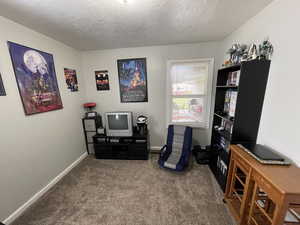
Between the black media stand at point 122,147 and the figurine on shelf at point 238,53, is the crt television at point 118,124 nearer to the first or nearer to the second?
the black media stand at point 122,147

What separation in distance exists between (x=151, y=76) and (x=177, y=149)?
1640 mm

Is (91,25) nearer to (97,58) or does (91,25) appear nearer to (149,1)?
(149,1)

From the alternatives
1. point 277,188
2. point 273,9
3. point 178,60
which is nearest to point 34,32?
point 178,60

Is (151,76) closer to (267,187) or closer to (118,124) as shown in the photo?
(118,124)

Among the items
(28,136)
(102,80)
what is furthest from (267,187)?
(102,80)

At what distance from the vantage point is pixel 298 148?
3.40 feet

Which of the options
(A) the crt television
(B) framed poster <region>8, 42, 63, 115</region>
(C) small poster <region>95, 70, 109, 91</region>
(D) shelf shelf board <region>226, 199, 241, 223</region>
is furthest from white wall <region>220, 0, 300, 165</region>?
(B) framed poster <region>8, 42, 63, 115</region>

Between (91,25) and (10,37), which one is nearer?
(10,37)

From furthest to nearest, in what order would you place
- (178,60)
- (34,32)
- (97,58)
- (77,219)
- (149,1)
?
(97,58)
(178,60)
(34,32)
(77,219)
(149,1)

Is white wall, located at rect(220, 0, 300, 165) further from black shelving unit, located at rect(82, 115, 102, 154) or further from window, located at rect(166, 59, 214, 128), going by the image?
black shelving unit, located at rect(82, 115, 102, 154)

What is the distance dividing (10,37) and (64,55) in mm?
836

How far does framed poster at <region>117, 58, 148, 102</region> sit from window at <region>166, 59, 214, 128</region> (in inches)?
21.7

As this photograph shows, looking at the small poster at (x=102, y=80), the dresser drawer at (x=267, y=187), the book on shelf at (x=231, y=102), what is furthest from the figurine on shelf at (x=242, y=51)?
the small poster at (x=102, y=80)

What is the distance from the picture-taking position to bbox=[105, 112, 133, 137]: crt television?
2560 mm
